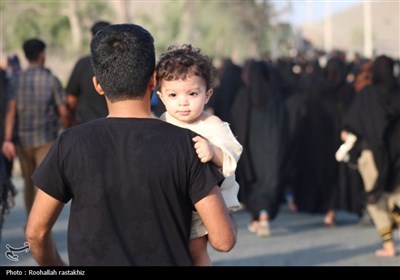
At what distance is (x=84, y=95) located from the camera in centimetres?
953

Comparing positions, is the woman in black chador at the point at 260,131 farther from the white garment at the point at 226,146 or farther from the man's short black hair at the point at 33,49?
the white garment at the point at 226,146

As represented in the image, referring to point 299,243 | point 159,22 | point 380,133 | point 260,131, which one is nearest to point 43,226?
point 380,133

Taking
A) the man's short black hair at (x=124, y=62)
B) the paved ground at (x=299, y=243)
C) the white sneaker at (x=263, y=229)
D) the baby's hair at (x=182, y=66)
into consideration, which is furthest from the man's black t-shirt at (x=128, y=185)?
the white sneaker at (x=263, y=229)

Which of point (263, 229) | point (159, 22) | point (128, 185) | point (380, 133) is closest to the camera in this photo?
point (128, 185)

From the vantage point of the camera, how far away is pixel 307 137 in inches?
558

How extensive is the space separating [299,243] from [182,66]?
7142 mm

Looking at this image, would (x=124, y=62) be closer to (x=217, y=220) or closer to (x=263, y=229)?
(x=217, y=220)

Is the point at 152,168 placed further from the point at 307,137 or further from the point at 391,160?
the point at 307,137

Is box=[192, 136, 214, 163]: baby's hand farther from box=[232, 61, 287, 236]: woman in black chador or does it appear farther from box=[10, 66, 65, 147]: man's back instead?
box=[232, 61, 287, 236]: woman in black chador

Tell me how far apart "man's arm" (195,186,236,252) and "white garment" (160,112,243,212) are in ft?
0.86

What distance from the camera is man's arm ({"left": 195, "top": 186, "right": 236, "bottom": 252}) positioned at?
381 centimetres

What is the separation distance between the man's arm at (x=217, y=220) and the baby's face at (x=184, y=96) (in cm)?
45

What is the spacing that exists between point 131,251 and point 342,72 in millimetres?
9991

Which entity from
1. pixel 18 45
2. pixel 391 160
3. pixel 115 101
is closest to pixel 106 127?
pixel 115 101
